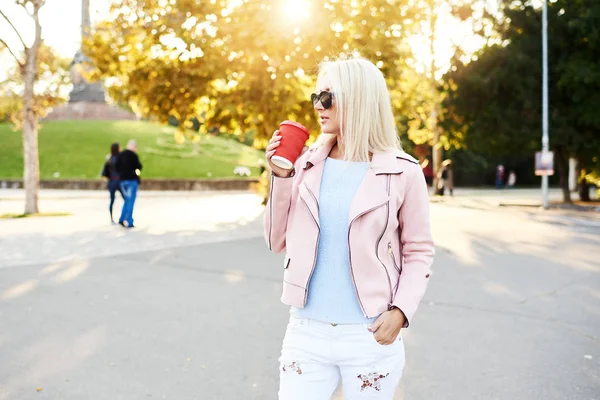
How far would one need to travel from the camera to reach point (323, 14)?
54.8ft

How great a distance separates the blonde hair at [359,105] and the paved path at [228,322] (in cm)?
238

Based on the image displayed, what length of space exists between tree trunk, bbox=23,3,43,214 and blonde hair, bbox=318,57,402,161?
17.8 meters

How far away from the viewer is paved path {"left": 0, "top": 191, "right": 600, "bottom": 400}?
4.45 metres

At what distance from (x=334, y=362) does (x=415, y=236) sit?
521 millimetres

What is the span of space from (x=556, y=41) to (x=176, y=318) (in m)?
23.4

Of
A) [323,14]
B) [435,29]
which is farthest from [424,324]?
[435,29]

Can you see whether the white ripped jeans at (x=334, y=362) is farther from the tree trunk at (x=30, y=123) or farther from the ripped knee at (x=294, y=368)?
the tree trunk at (x=30, y=123)

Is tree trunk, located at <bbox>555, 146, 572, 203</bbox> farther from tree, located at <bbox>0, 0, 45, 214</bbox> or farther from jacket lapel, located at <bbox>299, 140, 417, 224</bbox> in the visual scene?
jacket lapel, located at <bbox>299, 140, 417, 224</bbox>

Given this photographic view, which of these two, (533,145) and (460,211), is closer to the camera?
(460,211)

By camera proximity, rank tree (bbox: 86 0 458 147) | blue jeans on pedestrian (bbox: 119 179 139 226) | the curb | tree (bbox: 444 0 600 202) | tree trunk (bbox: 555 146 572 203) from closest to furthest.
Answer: blue jeans on pedestrian (bbox: 119 179 139 226) → tree (bbox: 86 0 458 147) → tree (bbox: 444 0 600 202) → tree trunk (bbox: 555 146 572 203) → the curb

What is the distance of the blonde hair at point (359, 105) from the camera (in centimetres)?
228

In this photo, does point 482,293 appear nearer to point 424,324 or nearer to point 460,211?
point 424,324

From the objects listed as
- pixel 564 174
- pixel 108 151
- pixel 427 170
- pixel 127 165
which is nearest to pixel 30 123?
pixel 127 165

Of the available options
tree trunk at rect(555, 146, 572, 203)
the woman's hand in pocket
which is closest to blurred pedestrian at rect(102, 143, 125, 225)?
the woman's hand in pocket
